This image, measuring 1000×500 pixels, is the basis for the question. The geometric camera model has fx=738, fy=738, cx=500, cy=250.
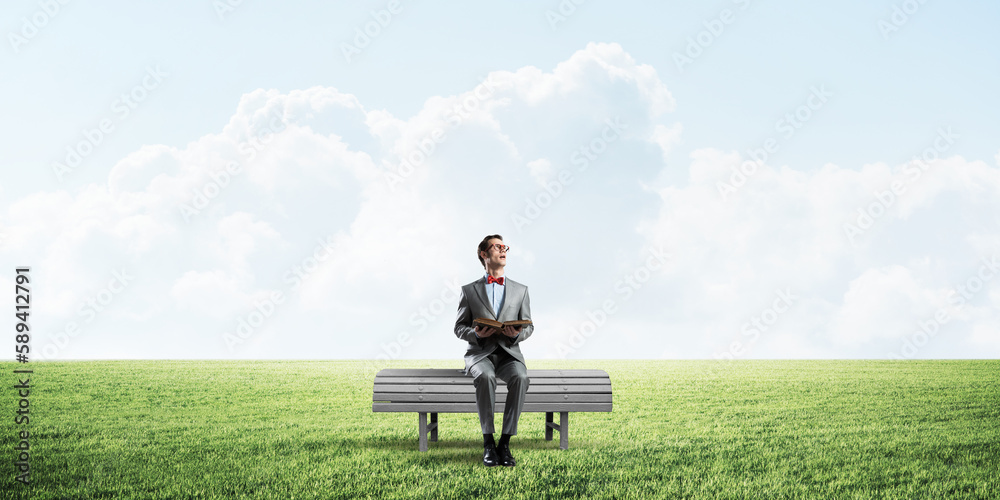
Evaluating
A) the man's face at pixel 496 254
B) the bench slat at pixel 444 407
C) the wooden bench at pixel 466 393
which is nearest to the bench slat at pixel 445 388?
the wooden bench at pixel 466 393

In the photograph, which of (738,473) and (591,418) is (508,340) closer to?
(738,473)

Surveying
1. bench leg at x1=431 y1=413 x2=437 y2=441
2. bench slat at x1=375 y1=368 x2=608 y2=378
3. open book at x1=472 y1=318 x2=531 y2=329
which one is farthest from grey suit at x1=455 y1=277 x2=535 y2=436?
bench leg at x1=431 y1=413 x2=437 y2=441

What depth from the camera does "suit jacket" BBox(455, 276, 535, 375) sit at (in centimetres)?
699

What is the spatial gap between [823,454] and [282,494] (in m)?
5.19

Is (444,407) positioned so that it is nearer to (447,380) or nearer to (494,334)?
(447,380)

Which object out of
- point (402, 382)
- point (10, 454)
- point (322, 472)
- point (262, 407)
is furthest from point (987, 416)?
point (10, 454)

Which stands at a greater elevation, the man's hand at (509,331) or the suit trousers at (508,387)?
the man's hand at (509,331)

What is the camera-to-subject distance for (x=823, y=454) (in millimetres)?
7352

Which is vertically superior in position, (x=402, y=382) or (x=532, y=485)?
(x=402, y=382)

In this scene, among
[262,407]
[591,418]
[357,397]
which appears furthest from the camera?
[357,397]

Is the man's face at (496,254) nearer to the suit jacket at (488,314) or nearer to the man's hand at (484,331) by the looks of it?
the suit jacket at (488,314)

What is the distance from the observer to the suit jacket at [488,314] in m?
6.99

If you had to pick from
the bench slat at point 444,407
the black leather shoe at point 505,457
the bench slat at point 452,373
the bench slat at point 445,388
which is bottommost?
the black leather shoe at point 505,457

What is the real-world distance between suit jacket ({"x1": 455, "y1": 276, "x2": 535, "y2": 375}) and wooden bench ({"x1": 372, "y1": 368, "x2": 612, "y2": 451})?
33cm
